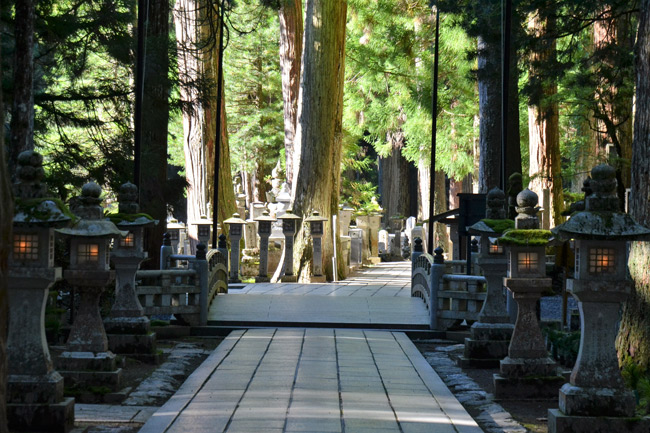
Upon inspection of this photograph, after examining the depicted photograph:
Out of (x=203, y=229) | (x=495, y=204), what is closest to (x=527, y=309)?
(x=495, y=204)

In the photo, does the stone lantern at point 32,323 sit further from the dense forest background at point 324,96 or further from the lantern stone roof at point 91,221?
the dense forest background at point 324,96

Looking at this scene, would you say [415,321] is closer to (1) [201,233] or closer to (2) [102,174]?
(2) [102,174]

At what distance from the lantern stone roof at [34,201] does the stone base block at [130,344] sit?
3.94 m

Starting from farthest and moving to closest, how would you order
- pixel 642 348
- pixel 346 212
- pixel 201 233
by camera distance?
1. pixel 346 212
2. pixel 201 233
3. pixel 642 348

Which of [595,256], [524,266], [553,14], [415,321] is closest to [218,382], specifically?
[524,266]

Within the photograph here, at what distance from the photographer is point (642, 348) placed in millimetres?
8945

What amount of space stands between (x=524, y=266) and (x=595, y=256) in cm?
194

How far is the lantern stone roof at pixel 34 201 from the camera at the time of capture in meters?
7.23

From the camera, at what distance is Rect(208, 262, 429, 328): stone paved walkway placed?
47.6 ft

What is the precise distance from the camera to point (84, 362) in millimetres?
9070

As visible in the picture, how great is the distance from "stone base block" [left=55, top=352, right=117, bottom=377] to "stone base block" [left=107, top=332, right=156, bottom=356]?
1.95 m

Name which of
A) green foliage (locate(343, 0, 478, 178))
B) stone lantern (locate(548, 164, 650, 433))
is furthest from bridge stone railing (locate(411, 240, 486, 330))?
green foliage (locate(343, 0, 478, 178))

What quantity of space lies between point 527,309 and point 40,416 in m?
4.85

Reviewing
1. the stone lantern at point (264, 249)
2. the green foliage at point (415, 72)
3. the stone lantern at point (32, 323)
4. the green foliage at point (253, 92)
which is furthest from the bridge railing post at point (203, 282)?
the green foliage at point (253, 92)
